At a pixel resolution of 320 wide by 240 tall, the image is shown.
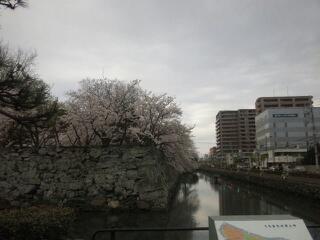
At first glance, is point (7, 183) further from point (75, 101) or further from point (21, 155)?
point (75, 101)

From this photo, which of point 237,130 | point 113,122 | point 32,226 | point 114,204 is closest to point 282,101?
point 237,130

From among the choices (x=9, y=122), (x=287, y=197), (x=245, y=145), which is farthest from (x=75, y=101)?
(x=245, y=145)

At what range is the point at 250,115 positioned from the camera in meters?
132

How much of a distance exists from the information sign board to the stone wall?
1303 centimetres

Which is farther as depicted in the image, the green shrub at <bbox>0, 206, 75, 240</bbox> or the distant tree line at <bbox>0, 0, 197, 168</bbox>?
the distant tree line at <bbox>0, 0, 197, 168</bbox>

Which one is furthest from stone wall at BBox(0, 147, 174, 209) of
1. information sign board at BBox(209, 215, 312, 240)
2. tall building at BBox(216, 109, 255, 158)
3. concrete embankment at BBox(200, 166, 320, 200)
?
tall building at BBox(216, 109, 255, 158)

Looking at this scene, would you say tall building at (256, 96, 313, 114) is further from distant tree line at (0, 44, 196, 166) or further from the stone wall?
the stone wall

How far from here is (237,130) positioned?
12838 cm

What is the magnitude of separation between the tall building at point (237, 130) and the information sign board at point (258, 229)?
125891 mm

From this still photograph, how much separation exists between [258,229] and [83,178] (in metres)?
14.2

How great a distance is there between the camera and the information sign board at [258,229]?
13.8 feet

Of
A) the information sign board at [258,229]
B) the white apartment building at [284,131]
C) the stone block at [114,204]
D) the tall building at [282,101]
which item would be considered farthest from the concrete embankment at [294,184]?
the tall building at [282,101]

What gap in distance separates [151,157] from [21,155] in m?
6.16

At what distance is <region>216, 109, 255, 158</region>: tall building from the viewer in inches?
5074
